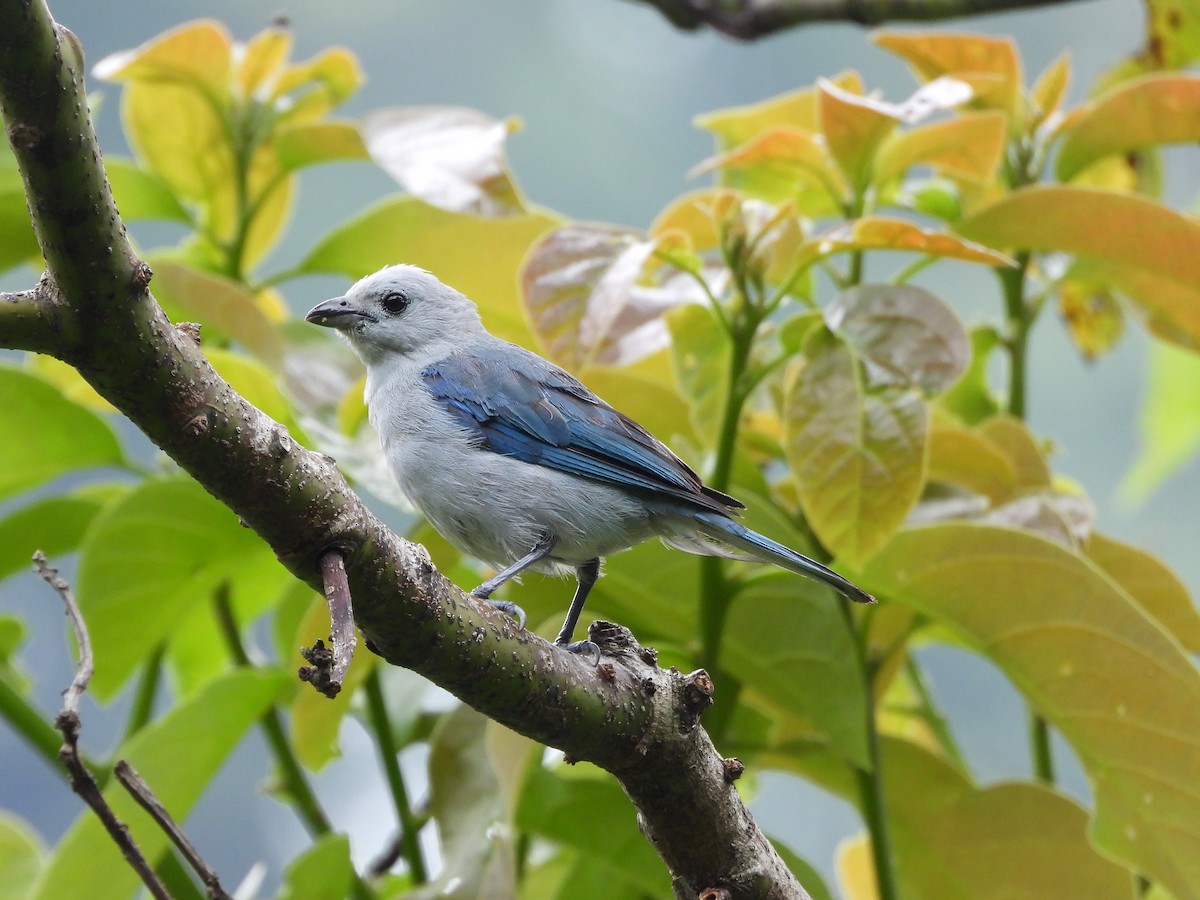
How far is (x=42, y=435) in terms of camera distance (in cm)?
257

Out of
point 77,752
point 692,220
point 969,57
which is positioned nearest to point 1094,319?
point 969,57

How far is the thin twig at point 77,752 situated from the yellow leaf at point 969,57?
198 cm

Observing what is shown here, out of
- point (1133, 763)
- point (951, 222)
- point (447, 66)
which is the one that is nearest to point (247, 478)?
point (1133, 763)

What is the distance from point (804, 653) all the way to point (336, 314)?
1.23m

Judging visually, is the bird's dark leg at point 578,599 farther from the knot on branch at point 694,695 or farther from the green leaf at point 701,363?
the green leaf at point 701,363

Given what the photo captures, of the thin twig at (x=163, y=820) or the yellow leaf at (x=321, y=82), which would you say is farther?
the yellow leaf at (x=321, y=82)

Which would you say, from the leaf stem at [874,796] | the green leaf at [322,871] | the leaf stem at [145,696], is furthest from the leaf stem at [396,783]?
the leaf stem at [874,796]

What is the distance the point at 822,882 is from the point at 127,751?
1.25 metres

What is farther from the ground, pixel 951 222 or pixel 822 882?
pixel 951 222

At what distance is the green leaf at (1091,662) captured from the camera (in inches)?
83.5

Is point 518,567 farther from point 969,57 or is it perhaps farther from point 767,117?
point 969,57

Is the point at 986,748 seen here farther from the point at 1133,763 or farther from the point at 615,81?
the point at 615,81

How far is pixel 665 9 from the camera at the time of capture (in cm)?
354

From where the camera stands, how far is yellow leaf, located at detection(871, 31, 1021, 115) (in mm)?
2762
